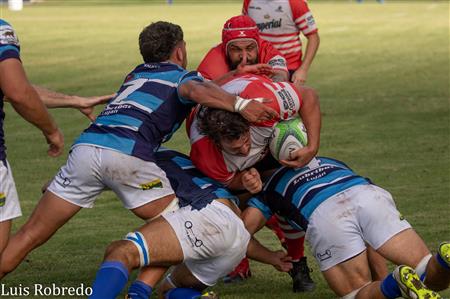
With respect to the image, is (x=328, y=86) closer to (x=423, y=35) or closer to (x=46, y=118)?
(x=423, y=35)

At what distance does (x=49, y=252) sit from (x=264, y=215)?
8.80ft

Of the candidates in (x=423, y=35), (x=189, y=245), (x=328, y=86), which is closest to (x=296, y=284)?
(x=189, y=245)

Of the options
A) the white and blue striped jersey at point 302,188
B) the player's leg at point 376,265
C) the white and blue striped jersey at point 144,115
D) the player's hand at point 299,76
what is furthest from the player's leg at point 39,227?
the player's hand at point 299,76

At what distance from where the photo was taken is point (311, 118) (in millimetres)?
7508

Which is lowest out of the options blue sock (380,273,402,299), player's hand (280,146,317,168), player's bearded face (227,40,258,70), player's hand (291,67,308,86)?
player's hand (291,67,308,86)

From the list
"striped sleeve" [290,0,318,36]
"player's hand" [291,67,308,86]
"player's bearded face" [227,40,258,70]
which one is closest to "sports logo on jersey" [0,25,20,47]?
"player's bearded face" [227,40,258,70]

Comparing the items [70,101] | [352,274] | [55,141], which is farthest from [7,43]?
[352,274]

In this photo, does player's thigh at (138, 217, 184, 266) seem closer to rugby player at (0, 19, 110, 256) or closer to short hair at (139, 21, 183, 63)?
rugby player at (0, 19, 110, 256)

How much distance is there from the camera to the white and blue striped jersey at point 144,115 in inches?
288

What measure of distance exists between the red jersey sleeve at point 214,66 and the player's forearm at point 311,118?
3.49ft

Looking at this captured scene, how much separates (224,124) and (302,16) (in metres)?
5.85

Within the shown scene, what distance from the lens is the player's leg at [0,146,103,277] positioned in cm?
738

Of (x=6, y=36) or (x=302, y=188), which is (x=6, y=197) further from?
(x=302, y=188)

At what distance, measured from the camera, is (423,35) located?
2834 cm
